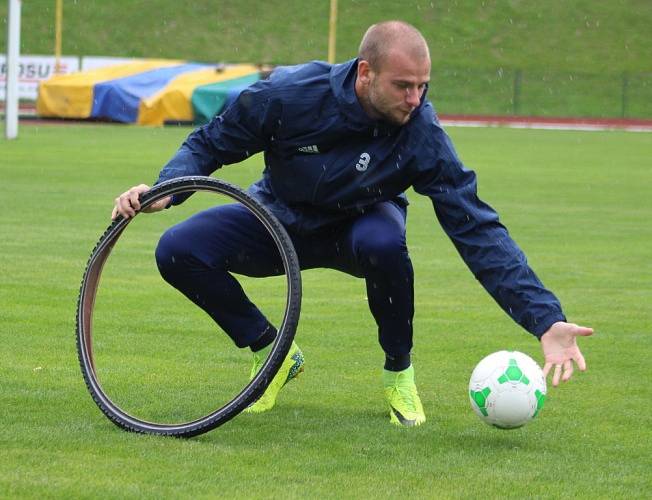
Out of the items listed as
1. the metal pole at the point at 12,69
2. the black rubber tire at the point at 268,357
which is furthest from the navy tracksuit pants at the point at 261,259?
the metal pole at the point at 12,69

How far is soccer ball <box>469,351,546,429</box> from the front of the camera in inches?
205

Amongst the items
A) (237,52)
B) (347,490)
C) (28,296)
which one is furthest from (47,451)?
(237,52)

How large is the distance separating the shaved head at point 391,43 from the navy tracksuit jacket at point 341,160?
0.25m

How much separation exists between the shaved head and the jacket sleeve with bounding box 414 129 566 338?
440 mm

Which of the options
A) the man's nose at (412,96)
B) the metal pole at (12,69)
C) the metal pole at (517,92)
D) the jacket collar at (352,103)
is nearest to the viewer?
the man's nose at (412,96)

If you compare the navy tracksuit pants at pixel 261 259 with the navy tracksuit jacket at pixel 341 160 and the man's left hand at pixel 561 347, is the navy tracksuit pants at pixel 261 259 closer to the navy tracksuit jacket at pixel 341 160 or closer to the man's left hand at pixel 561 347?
the navy tracksuit jacket at pixel 341 160

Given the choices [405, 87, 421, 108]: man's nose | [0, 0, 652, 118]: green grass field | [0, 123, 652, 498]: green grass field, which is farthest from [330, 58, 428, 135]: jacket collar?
[0, 0, 652, 118]: green grass field

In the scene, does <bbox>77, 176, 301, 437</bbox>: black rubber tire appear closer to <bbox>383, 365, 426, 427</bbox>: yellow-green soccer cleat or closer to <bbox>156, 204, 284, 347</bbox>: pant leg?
<bbox>156, 204, 284, 347</bbox>: pant leg

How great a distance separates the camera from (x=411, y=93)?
5.09 m

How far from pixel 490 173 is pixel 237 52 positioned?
129ft

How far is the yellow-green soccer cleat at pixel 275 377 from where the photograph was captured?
5772 mm

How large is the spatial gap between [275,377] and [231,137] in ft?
3.68

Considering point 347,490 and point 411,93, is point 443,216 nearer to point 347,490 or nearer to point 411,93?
point 411,93

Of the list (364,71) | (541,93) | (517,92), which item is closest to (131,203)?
(364,71)
